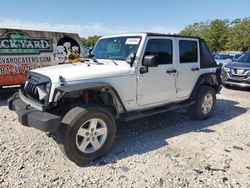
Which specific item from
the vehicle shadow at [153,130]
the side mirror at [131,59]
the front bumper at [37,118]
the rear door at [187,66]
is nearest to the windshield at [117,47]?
the side mirror at [131,59]

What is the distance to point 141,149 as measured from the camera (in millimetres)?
4371

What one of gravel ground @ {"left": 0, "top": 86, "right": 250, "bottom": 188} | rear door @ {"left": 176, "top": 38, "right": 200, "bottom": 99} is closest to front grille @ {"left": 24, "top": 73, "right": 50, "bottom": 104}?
gravel ground @ {"left": 0, "top": 86, "right": 250, "bottom": 188}

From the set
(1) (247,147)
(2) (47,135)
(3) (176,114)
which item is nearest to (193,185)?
(1) (247,147)

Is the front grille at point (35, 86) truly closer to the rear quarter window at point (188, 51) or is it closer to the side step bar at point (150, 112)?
the side step bar at point (150, 112)

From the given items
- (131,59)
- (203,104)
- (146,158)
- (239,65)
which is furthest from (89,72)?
(239,65)

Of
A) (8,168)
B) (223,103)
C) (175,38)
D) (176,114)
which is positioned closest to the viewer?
(8,168)

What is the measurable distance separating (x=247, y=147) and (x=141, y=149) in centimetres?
193

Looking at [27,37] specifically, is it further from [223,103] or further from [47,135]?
[223,103]

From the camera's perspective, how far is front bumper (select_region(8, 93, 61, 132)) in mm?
3367

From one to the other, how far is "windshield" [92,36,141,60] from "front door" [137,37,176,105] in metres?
0.26

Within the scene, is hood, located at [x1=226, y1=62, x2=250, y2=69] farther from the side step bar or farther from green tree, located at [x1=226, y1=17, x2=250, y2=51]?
green tree, located at [x1=226, y1=17, x2=250, y2=51]

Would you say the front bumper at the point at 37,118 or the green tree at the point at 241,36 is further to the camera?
the green tree at the point at 241,36

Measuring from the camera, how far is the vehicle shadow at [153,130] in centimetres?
430

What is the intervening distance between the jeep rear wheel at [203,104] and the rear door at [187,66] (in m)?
0.31
